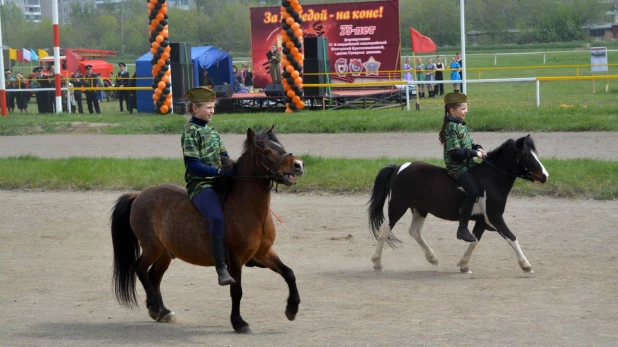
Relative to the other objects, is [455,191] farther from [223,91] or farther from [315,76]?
[223,91]

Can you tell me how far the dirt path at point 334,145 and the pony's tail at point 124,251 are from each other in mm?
9528

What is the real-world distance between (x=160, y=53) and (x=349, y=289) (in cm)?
2126

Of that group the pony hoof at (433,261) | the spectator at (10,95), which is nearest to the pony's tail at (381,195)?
the pony hoof at (433,261)

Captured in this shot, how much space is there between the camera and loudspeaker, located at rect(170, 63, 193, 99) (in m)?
29.9

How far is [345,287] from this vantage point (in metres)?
8.70

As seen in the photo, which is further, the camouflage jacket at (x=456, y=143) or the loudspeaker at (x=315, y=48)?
the loudspeaker at (x=315, y=48)

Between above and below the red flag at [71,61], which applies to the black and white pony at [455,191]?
below

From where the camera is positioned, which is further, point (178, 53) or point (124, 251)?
point (178, 53)

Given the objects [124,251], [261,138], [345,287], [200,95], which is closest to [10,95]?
[124,251]

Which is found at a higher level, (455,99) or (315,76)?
(315,76)

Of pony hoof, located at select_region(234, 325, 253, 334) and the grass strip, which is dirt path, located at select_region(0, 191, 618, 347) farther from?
the grass strip

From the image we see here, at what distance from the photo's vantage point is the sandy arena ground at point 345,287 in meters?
6.89

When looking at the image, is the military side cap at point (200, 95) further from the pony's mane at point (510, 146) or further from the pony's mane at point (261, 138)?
the pony's mane at point (510, 146)

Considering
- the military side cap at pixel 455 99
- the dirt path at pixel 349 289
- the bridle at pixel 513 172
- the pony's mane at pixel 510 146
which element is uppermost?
the military side cap at pixel 455 99
